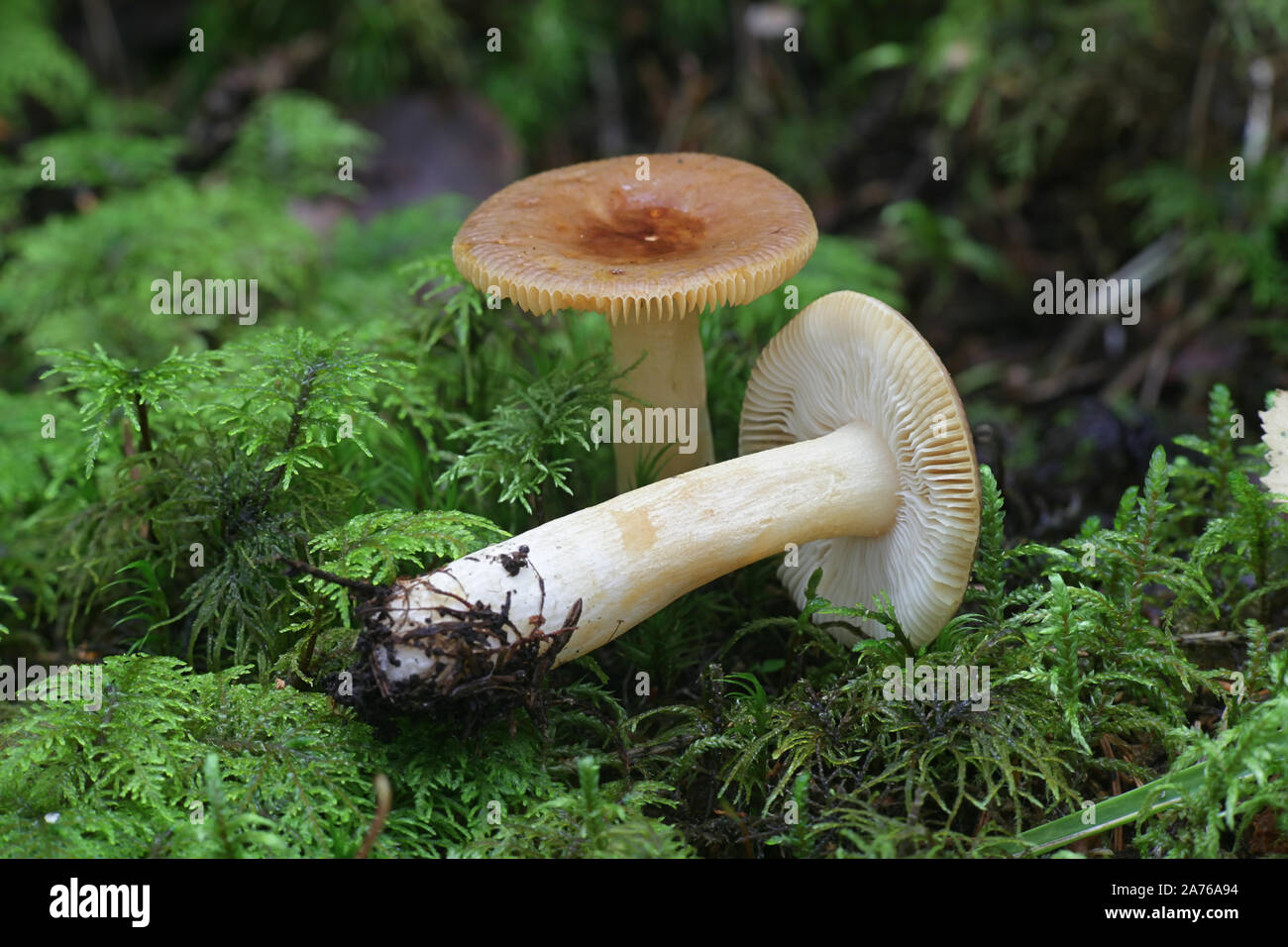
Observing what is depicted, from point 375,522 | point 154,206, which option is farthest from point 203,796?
point 154,206

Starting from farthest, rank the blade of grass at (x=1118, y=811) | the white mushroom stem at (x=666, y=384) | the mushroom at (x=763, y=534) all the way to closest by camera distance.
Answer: the white mushroom stem at (x=666, y=384) → the mushroom at (x=763, y=534) → the blade of grass at (x=1118, y=811)

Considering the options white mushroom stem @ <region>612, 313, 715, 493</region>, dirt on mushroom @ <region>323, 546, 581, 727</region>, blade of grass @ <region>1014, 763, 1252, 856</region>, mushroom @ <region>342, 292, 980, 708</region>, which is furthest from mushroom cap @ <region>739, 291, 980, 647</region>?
dirt on mushroom @ <region>323, 546, 581, 727</region>

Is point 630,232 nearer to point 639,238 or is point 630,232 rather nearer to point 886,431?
point 639,238

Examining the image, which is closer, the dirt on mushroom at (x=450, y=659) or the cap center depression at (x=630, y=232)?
the dirt on mushroom at (x=450, y=659)

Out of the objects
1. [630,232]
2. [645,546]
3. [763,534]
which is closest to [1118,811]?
[763,534]

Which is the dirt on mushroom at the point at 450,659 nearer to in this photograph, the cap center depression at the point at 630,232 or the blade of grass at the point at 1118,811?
the cap center depression at the point at 630,232

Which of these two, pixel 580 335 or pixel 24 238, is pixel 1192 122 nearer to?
pixel 580 335

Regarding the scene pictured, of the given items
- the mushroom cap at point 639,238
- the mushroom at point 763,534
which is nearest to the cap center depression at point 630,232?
the mushroom cap at point 639,238
